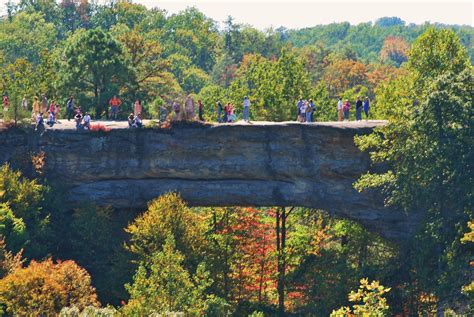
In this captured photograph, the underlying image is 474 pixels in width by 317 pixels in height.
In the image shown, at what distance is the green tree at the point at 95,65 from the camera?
51.0 metres

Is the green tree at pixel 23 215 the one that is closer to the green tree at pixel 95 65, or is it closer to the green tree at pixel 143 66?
the green tree at pixel 95 65

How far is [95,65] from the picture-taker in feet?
167

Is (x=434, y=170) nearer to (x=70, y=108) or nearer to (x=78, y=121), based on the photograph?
(x=78, y=121)

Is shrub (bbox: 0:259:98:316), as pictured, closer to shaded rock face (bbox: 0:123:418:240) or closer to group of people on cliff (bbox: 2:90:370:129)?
shaded rock face (bbox: 0:123:418:240)

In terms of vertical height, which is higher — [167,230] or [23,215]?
[23,215]

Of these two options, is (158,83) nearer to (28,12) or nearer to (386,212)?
(386,212)

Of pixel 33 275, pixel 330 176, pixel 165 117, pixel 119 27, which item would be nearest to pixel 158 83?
pixel 165 117

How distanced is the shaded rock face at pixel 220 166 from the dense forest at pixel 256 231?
0.92 m

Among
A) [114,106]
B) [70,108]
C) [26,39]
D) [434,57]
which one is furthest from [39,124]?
[26,39]

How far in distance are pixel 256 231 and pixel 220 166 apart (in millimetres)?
5456

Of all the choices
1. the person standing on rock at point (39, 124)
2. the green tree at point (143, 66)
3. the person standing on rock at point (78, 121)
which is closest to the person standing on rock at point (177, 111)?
the person standing on rock at point (78, 121)

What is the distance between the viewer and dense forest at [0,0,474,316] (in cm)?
3731

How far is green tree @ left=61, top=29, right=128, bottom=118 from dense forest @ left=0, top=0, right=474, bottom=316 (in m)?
0.08

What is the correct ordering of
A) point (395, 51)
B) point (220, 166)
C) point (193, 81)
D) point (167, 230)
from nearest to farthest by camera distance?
point (167, 230), point (220, 166), point (193, 81), point (395, 51)
